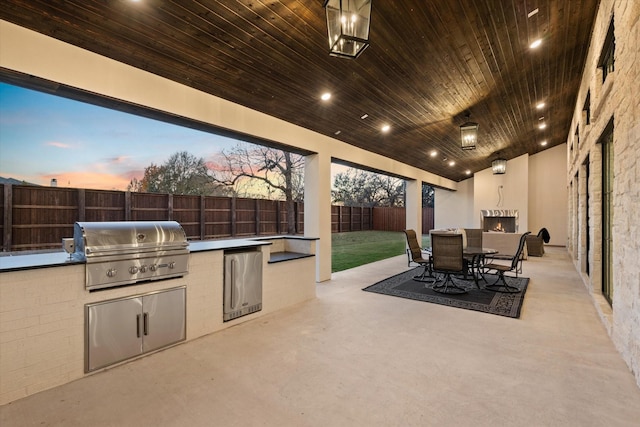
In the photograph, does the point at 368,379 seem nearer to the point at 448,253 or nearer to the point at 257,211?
the point at 448,253

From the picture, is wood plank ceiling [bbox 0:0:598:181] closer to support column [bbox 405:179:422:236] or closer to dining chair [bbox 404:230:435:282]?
Result: dining chair [bbox 404:230:435:282]

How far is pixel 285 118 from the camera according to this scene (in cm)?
468

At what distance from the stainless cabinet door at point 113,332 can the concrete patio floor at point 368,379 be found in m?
0.11

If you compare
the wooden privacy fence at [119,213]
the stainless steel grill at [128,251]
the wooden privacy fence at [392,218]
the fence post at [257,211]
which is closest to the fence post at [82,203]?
the wooden privacy fence at [119,213]

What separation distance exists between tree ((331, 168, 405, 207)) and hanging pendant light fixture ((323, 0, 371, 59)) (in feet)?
69.2

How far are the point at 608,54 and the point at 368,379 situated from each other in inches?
176

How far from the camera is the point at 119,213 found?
30.3 feet

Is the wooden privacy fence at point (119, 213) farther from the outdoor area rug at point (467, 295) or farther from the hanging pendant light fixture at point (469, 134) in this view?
the hanging pendant light fixture at point (469, 134)

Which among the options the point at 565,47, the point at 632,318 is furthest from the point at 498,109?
the point at 632,318

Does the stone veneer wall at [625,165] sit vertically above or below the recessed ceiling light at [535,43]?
below

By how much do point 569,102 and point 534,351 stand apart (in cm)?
678

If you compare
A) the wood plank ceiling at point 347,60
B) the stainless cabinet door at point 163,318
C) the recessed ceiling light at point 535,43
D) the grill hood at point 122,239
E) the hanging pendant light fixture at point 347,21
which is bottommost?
the stainless cabinet door at point 163,318

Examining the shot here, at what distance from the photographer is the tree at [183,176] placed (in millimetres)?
13555

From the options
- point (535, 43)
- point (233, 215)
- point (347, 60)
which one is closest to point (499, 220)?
point (535, 43)
